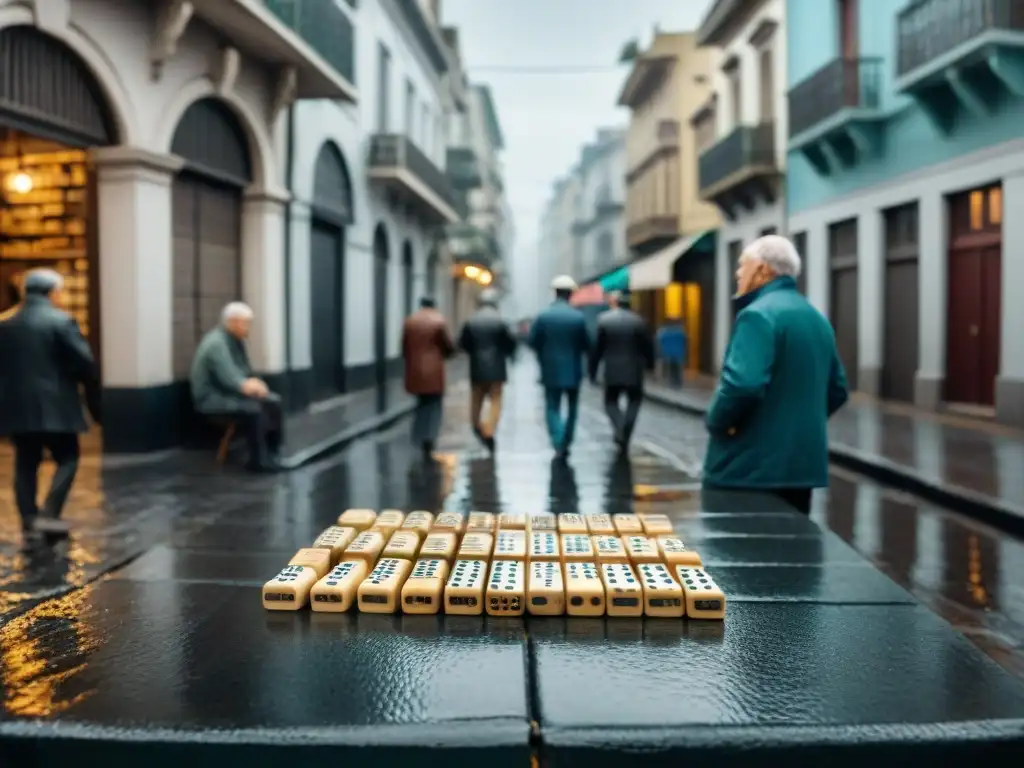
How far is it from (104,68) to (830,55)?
14.5 m

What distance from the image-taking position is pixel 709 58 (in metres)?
31.5

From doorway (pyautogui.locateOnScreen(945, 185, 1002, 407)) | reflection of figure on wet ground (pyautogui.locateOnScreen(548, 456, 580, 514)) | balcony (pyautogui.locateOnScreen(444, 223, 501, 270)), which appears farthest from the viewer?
balcony (pyautogui.locateOnScreen(444, 223, 501, 270))

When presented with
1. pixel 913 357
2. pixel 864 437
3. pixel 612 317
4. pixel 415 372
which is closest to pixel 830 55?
pixel 913 357

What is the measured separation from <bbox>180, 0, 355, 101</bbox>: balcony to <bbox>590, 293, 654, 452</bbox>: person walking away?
17.9 feet

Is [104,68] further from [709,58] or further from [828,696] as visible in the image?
[709,58]

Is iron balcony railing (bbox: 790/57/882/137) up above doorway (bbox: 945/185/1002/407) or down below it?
above

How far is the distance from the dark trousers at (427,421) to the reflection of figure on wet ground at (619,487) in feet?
6.46

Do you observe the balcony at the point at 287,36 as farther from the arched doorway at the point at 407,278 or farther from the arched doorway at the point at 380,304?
the arched doorway at the point at 407,278

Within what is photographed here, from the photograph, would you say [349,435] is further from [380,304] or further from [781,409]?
[380,304]

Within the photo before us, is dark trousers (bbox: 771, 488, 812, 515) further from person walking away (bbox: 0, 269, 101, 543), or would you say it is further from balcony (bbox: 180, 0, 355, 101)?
balcony (bbox: 180, 0, 355, 101)

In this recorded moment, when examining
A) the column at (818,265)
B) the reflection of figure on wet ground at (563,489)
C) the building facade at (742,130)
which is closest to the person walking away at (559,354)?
the reflection of figure on wet ground at (563,489)

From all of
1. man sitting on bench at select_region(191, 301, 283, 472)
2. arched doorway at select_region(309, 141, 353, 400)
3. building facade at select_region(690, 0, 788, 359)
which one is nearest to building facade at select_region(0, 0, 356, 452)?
man sitting on bench at select_region(191, 301, 283, 472)

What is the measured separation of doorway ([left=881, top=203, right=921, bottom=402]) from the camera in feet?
55.7

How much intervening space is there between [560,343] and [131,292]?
14.6 ft
